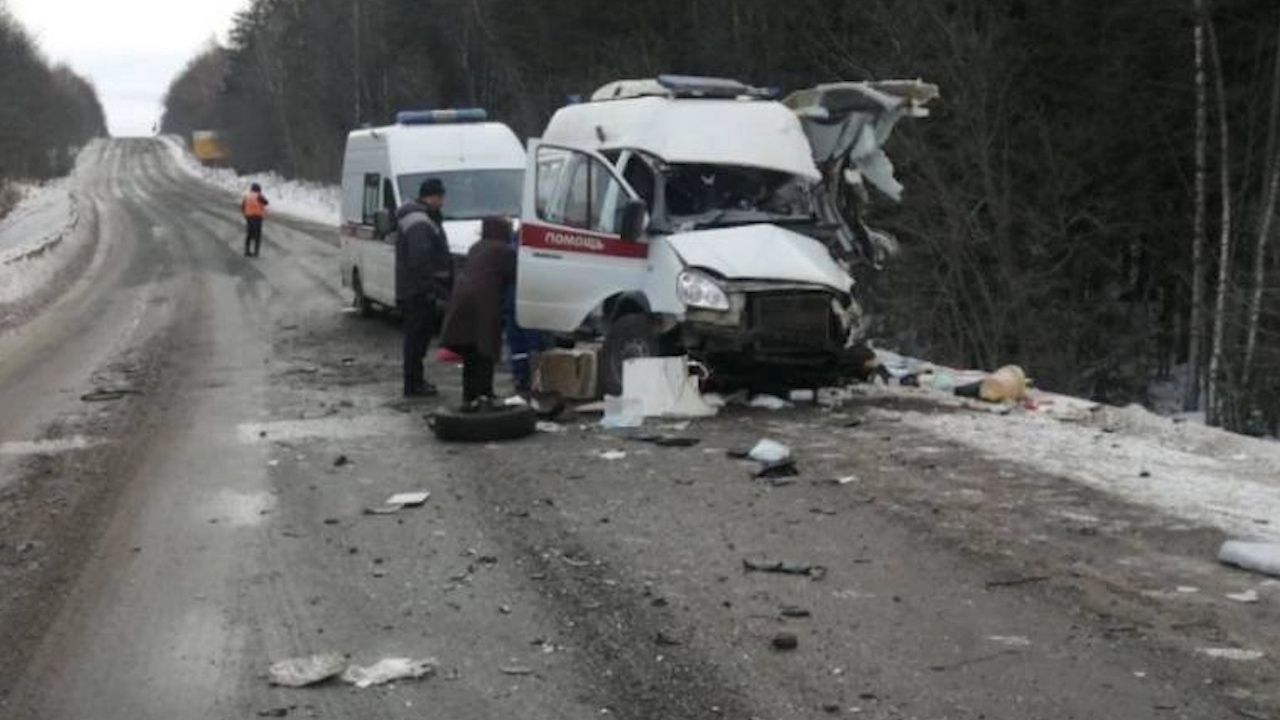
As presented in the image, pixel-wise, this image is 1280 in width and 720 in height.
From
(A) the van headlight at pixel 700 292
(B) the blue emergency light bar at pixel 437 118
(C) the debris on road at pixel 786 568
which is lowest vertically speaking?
(C) the debris on road at pixel 786 568

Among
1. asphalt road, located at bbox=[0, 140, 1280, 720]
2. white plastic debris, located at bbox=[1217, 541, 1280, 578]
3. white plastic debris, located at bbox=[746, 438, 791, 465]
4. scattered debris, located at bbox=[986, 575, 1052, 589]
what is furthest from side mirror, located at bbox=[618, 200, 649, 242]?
white plastic debris, located at bbox=[1217, 541, 1280, 578]

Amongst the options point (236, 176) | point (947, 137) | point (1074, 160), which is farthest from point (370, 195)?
point (236, 176)

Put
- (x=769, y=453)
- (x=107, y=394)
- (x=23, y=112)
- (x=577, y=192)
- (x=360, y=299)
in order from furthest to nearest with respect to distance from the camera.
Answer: (x=23, y=112)
(x=360, y=299)
(x=107, y=394)
(x=577, y=192)
(x=769, y=453)

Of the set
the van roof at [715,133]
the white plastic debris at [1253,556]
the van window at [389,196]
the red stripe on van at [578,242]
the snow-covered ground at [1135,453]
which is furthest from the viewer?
the van window at [389,196]

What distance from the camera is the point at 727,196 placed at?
11672 millimetres

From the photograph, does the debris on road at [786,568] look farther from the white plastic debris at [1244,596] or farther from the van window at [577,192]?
the van window at [577,192]

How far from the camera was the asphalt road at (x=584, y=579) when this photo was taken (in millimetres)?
5004

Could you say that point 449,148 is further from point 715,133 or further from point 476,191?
point 715,133

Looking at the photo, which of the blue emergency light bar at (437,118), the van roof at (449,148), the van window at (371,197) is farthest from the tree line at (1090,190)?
the van window at (371,197)

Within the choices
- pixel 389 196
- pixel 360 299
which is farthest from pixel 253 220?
pixel 389 196

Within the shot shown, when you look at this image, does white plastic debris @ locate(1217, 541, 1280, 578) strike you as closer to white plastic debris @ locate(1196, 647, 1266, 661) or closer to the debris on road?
white plastic debris @ locate(1196, 647, 1266, 661)

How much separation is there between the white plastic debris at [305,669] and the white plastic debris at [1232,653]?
3.38 m

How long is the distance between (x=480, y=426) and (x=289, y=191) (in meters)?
61.6

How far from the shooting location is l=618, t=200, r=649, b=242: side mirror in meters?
10.9
